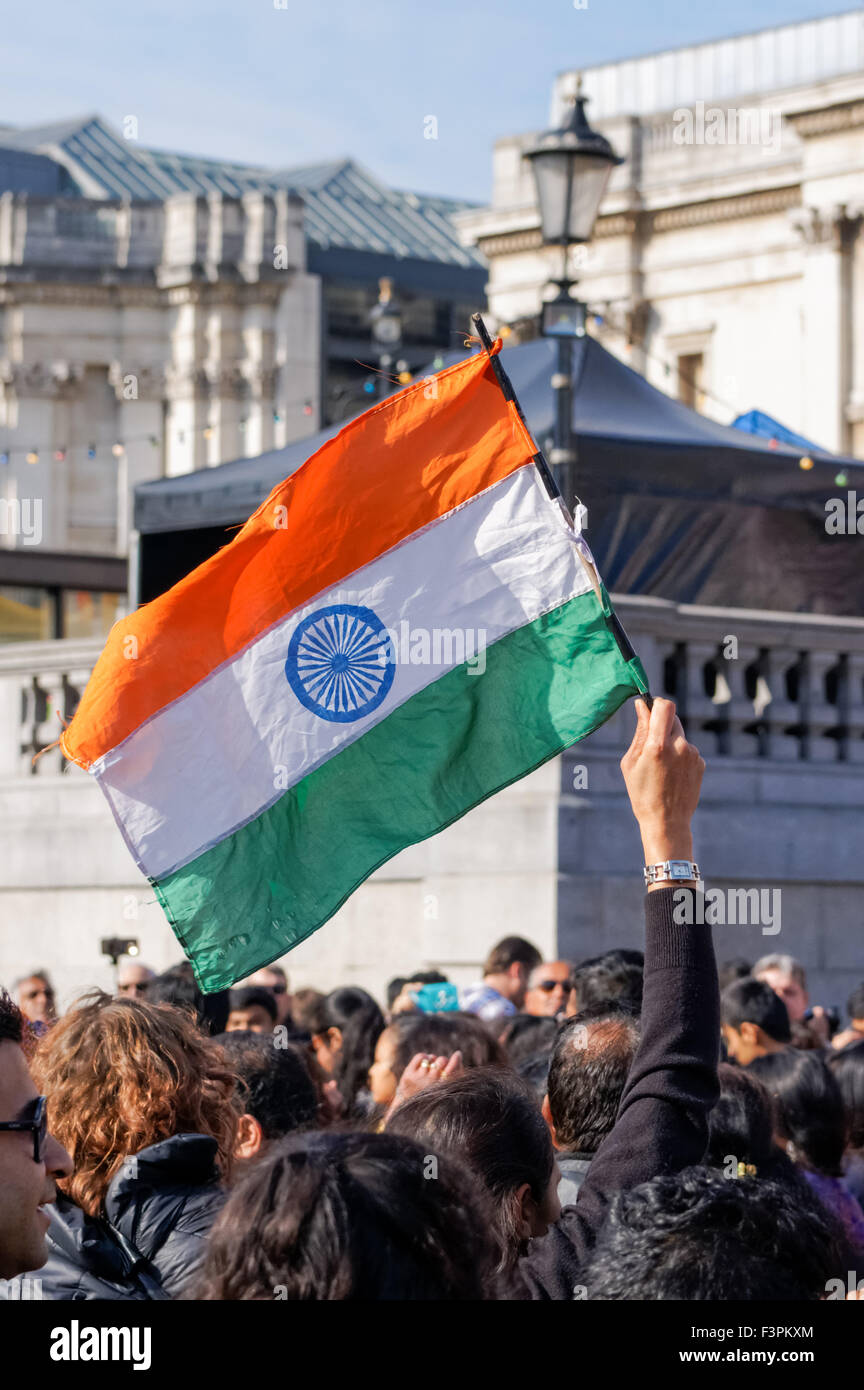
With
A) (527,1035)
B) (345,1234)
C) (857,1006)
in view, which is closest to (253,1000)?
(527,1035)

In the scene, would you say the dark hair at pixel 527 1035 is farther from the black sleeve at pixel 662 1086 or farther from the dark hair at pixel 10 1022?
the dark hair at pixel 10 1022

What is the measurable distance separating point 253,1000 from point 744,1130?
12.5 ft

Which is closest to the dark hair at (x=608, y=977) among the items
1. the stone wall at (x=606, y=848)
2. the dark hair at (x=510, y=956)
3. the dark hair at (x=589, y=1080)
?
the dark hair at (x=589, y=1080)

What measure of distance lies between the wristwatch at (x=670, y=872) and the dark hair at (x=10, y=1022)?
1186 mm

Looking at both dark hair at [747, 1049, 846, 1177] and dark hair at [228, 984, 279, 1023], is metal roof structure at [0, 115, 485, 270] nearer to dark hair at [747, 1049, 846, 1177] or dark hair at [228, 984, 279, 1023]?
dark hair at [228, 984, 279, 1023]

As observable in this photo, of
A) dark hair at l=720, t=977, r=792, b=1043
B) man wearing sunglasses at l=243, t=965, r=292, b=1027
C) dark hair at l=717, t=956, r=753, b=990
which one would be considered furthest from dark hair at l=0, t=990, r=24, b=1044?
dark hair at l=717, t=956, r=753, b=990

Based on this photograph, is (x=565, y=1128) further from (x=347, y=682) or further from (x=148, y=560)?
(x=148, y=560)

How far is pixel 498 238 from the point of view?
40.5 meters

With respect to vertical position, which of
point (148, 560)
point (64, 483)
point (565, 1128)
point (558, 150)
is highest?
point (64, 483)

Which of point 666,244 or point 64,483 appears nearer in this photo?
point 666,244

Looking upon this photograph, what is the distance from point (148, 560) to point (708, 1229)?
610 inches

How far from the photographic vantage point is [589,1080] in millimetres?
4746

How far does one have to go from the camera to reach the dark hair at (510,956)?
34.7 feet

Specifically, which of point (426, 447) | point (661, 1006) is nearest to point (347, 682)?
point (426, 447)
